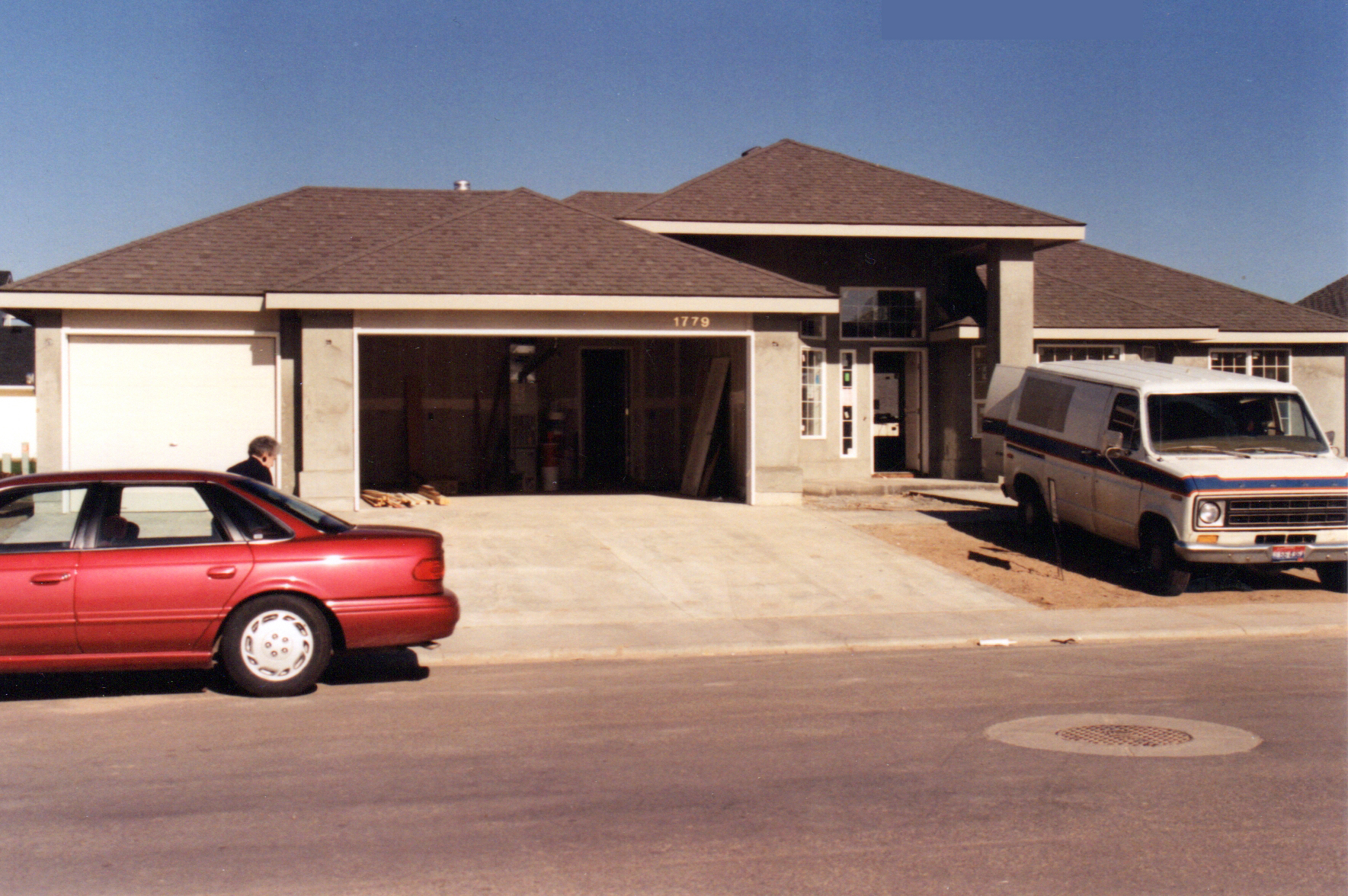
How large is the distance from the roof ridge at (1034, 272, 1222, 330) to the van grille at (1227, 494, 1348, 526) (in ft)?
34.2

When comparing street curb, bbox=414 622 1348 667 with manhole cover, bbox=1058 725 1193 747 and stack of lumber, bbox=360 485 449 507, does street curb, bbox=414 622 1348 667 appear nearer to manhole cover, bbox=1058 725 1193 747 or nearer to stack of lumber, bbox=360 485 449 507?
manhole cover, bbox=1058 725 1193 747

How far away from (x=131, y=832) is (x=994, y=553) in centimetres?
1152

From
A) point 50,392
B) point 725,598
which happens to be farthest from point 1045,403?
point 50,392

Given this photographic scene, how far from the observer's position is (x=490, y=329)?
17.3 metres

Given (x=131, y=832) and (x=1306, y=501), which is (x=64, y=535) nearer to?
(x=131, y=832)

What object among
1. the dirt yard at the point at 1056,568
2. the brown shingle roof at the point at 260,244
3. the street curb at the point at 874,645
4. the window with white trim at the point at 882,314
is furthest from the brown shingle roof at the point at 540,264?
the street curb at the point at 874,645

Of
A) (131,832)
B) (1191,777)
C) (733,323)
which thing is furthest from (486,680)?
(733,323)

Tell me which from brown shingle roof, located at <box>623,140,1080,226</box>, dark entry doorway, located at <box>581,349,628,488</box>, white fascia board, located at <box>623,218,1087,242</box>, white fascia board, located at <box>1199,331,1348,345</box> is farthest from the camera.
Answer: white fascia board, located at <box>1199,331,1348,345</box>

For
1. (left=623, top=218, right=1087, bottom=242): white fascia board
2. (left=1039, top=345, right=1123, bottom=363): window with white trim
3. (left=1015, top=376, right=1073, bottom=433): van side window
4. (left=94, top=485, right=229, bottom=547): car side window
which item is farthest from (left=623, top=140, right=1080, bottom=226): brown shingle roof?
(left=94, top=485, right=229, bottom=547): car side window

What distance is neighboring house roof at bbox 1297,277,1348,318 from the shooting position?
3544cm

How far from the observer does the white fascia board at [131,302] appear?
54.1 feet

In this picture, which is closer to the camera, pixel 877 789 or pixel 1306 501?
pixel 877 789

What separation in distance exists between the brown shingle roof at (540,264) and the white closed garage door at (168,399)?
157 cm

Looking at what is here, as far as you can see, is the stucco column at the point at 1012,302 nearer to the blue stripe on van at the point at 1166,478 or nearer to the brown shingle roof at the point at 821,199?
the brown shingle roof at the point at 821,199
